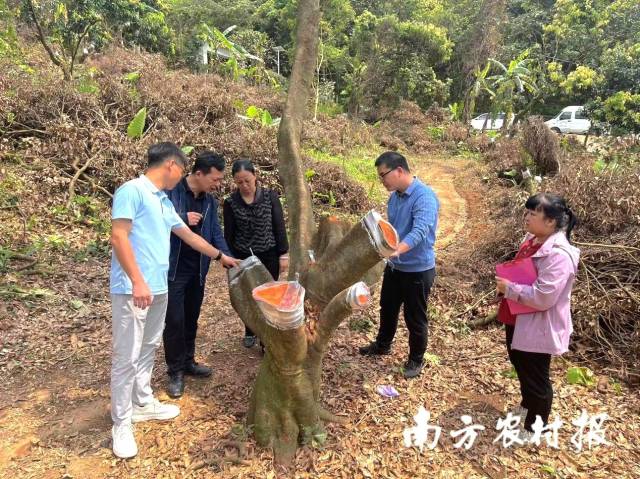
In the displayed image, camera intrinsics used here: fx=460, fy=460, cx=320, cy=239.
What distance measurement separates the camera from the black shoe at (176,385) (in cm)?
348

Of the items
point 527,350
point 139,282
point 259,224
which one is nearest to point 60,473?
point 139,282

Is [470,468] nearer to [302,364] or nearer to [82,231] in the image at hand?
[302,364]

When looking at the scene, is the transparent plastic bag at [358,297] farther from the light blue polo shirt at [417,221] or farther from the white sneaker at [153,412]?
the white sneaker at [153,412]

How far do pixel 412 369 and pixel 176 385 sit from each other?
6.34 feet

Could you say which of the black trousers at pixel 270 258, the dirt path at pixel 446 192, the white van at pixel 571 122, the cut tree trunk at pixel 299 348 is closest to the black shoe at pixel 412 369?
the cut tree trunk at pixel 299 348

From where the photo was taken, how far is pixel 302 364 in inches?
112

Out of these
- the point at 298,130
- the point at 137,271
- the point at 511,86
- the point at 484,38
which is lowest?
the point at 137,271

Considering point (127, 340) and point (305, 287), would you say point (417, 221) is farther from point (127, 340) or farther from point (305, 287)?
point (127, 340)

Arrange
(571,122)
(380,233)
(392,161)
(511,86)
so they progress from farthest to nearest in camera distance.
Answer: (571,122) < (511,86) < (392,161) < (380,233)

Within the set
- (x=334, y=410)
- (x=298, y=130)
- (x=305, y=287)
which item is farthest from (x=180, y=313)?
(x=298, y=130)

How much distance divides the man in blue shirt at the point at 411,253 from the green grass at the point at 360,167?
6870mm

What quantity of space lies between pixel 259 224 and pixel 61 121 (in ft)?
20.3

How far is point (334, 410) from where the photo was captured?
3424 millimetres

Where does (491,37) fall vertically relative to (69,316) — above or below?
above
